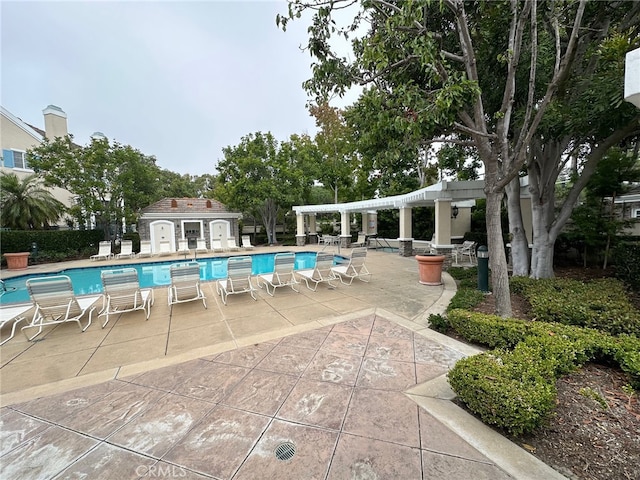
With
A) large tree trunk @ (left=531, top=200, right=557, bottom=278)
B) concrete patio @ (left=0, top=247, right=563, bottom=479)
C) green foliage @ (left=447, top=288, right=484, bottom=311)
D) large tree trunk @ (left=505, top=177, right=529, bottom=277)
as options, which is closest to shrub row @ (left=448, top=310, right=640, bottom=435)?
concrete patio @ (left=0, top=247, right=563, bottom=479)

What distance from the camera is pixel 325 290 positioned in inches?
283

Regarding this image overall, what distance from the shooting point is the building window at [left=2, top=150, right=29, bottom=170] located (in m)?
14.9

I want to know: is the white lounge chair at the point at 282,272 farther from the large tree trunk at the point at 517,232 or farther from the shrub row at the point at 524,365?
the large tree trunk at the point at 517,232

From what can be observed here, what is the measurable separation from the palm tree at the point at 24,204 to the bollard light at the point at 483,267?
19770mm

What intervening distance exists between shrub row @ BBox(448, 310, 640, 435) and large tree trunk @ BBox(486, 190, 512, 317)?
76 cm

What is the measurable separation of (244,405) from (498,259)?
443 centimetres

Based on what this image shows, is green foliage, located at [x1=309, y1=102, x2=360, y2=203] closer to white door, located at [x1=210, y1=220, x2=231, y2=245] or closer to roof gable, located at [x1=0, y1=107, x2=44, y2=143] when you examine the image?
white door, located at [x1=210, y1=220, x2=231, y2=245]

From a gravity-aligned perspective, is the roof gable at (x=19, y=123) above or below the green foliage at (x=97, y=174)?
above

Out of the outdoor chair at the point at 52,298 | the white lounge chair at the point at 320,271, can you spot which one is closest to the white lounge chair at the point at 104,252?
the outdoor chair at the point at 52,298

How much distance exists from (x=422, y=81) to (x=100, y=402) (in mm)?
7934

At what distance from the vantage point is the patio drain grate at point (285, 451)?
201 centimetres

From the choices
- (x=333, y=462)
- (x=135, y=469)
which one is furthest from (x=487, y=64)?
(x=135, y=469)

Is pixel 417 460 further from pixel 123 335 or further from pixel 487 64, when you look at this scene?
pixel 487 64

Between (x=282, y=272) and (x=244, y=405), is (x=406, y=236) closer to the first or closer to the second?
(x=282, y=272)
